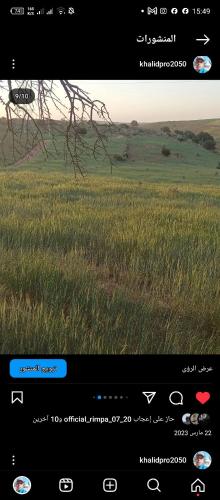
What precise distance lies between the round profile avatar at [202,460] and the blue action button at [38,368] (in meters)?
0.49

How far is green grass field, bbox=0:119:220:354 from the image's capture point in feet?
6.48

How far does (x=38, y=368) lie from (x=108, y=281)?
1978 mm

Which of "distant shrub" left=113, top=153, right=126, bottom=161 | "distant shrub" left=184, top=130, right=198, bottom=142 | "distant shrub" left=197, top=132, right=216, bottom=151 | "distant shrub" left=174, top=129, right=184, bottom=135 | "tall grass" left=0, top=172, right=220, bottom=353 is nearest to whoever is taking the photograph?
"tall grass" left=0, top=172, right=220, bottom=353

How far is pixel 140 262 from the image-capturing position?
3797 millimetres

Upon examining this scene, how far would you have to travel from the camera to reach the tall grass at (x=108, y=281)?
1972 mm

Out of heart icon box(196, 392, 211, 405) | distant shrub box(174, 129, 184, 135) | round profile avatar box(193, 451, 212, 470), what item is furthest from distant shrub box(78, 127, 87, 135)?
distant shrub box(174, 129, 184, 135)

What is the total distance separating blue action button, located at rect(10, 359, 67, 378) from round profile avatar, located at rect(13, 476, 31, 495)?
313 millimetres

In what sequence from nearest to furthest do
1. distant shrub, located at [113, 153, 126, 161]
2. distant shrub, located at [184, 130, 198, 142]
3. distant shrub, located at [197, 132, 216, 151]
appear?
distant shrub, located at [113, 153, 126, 161]
distant shrub, located at [197, 132, 216, 151]
distant shrub, located at [184, 130, 198, 142]

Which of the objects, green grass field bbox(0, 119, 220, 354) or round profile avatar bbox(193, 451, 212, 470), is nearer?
round profile avatar bbox(193, 451, 212, 470)
